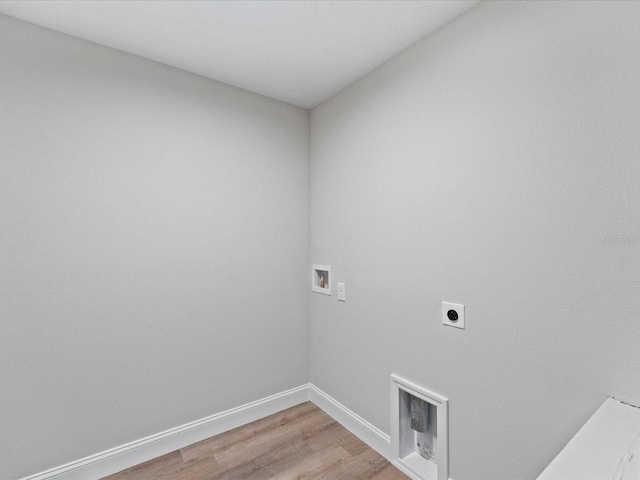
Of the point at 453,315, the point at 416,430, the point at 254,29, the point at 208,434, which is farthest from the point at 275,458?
the point at 254,29

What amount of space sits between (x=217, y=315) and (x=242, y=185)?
0.97 m

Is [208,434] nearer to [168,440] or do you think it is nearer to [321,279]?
[168,440]

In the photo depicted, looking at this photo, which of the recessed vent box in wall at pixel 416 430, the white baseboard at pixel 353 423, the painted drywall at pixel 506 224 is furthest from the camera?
the white baseboard at pixel 353 423

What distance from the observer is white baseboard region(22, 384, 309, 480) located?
1704 mm

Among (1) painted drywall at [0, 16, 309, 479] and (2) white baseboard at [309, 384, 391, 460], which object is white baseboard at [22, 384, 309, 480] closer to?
(1) painted drywall at [0, 16, 309, 479]

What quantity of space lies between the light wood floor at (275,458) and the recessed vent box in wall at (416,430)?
0.32ft

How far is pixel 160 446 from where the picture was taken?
1951 mm

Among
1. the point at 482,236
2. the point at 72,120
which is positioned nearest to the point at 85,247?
the point at 72,120

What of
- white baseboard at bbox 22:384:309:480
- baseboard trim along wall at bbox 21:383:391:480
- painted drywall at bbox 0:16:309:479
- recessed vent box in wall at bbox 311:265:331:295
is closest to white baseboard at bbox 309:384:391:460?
→ baseboard trim along wall at bbox 21:383:391:480

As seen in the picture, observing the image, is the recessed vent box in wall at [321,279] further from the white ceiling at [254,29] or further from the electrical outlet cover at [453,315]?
the white ceiling at [254,29]

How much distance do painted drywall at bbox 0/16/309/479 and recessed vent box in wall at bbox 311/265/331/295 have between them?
22 cm

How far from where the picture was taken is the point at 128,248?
6.11 feet

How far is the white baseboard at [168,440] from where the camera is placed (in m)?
1.70

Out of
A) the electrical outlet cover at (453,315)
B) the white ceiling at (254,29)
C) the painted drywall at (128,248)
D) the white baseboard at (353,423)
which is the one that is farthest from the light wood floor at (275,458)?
the white ceiling at (254,29)
